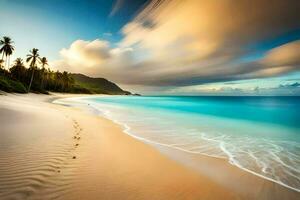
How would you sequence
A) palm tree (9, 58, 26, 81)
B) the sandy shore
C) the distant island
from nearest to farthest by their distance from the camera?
the sandy shore
the distant island
palm tree (9, 58, 26, 81)

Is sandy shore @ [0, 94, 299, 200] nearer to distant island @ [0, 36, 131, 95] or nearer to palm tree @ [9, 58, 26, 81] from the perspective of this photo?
distant island @ [0, 36, 131, 95]

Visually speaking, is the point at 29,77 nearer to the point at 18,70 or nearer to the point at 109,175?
the point at 18,70

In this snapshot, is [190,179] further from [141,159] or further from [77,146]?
[77,146]

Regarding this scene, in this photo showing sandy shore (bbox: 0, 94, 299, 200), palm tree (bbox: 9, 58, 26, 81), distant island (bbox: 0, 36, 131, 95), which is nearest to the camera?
sandy shore (bbox: 0, 94, 299, 200)

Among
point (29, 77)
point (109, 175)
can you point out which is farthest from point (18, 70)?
point (109, 175)

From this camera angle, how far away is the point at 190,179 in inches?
214

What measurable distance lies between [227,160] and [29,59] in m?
66.2

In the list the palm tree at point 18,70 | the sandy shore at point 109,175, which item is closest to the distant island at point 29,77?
the palm tree at point 18,70

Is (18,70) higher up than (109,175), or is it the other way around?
(18,70)

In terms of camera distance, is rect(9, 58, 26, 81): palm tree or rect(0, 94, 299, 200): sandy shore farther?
rect(9, 58, 26, 81): palm tree

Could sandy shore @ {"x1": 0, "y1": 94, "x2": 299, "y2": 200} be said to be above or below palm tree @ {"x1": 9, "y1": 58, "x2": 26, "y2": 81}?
below

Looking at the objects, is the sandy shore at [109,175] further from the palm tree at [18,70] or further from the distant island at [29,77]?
the palm tree at [18,70]

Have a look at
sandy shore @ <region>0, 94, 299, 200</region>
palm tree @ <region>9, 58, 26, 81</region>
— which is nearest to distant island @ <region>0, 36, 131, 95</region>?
palm tree @ <region>9, 58, 26, 81</region>

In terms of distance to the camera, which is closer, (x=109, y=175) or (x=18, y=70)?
(x=109, y=175)
